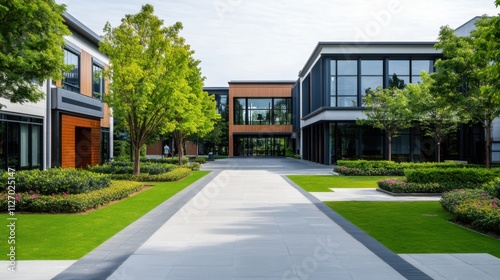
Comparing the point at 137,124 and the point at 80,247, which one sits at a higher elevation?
the point at 137,124

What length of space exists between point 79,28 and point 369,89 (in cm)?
2509

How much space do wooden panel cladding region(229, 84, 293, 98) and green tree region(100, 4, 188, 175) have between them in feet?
155

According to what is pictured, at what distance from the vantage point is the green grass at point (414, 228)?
9.21 metres

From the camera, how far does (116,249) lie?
887cm

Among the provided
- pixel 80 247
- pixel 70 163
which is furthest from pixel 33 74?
pixel 70 163

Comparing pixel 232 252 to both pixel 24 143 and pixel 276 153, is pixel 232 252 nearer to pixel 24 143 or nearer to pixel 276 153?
pixel 24 143

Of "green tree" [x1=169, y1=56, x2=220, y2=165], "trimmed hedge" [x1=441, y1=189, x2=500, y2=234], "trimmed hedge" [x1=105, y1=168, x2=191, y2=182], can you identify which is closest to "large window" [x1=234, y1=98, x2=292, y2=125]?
"green tree" [x1=169, y1=56, x2=220, y2=165]

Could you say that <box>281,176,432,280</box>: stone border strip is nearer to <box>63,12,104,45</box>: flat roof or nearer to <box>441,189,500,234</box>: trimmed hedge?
<box>441,189,500,234</box>: trimmed hedge

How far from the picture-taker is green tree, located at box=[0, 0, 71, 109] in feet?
43.3

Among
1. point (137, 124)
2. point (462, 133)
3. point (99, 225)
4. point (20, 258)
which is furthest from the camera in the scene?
point (462, 133)

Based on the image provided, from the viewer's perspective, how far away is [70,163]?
29938 millimetres

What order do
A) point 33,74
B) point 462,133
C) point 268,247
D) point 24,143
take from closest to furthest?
point 268,247 → point 33,74 → point 24,143 → point 462,133

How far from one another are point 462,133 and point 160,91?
29.6 meters

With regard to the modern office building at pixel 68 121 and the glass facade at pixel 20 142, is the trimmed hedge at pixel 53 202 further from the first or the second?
the glass facade at pixel 20 142
